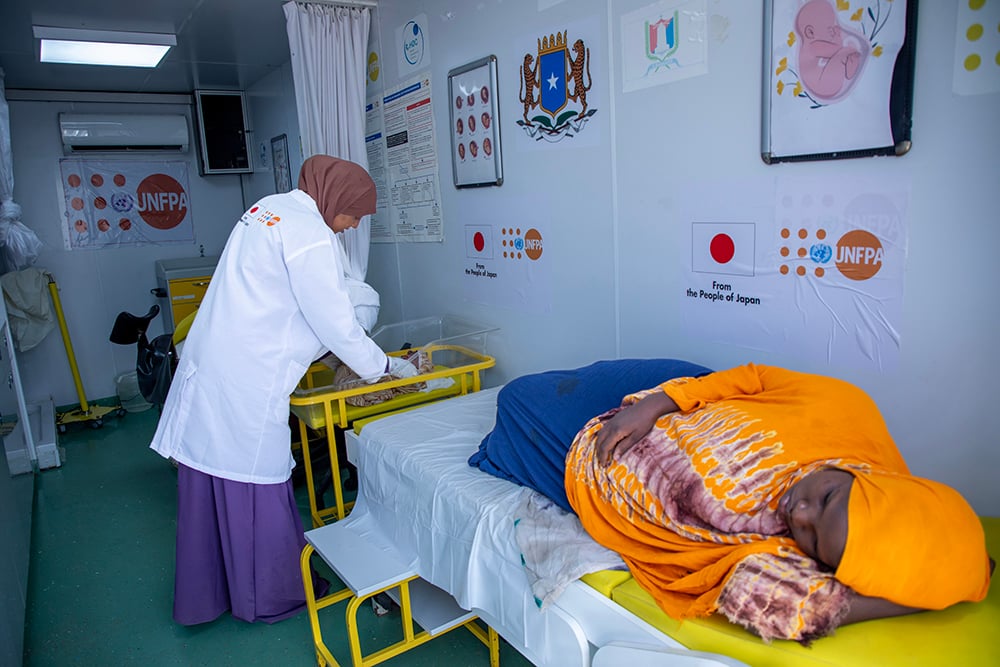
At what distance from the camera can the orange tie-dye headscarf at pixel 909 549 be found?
1.03 m

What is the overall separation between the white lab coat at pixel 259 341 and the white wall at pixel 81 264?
141 inches

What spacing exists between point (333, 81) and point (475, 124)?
2.98ft

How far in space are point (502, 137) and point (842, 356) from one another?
156cm

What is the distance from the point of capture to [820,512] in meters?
1.10

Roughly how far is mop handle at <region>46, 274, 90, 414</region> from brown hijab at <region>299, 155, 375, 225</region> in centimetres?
344

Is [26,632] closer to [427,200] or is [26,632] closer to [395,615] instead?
[395,615]

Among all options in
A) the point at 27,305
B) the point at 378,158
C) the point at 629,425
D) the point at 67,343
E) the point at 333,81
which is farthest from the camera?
the point at 67,343

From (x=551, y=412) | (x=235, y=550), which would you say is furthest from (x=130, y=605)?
(x=551, y=412)

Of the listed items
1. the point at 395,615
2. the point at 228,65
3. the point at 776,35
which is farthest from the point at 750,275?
the point at 228,65

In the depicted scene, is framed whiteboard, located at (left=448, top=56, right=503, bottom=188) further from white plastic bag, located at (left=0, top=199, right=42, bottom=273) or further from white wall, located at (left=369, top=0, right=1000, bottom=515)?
white plastic bag, located at (left=0, top=199, right=42, bottom=273)

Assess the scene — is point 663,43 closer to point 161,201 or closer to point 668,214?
point 668,214

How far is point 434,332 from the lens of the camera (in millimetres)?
3275

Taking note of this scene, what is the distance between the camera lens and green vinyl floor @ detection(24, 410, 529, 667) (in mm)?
2199

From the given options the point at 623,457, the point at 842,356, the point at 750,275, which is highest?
the point at 750,275
